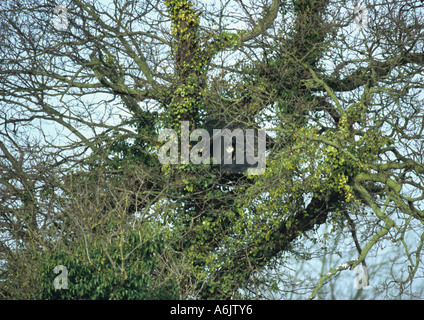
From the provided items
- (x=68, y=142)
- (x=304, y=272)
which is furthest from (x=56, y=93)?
(x=304, y=272)

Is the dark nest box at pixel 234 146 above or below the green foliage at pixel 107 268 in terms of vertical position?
above

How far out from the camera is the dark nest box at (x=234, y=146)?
14.4 meters

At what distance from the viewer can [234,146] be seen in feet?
48.5

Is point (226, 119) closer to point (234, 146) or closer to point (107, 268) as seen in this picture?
point (234, 146)

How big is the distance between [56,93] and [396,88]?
9550 mm

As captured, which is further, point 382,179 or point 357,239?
point 357,239

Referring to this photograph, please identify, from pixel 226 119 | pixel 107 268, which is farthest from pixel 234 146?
pixel 107 268

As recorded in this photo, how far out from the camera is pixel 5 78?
15336 millimetres

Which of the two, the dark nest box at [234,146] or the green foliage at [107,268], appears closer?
the green foliage at [107,268]

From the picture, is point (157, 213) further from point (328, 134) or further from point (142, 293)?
point (328, 134)

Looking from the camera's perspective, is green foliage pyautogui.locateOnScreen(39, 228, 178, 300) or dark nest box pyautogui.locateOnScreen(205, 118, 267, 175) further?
dark nest box pyautogui.locateOnScreen(205, 118, 267, 175)

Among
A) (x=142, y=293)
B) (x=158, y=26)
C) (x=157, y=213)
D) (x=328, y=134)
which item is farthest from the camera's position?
(x=158, y=26)

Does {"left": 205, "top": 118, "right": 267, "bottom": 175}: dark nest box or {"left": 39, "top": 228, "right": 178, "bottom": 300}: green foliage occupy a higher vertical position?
{"left": 205, "top": 118, "right": 267, "bottom": 175}: dark nest box

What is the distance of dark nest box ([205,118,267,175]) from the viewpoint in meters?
14.4
